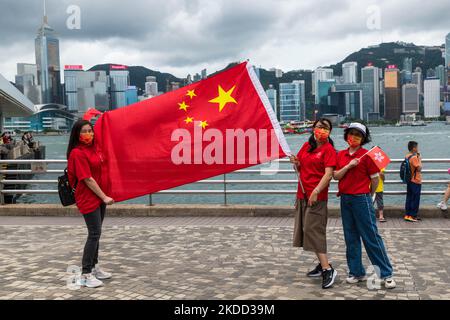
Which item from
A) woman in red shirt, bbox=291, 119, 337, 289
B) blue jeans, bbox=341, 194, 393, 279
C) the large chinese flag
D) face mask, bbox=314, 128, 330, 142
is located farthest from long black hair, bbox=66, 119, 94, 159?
blue jeans, bbox=341, 194, 393, 279

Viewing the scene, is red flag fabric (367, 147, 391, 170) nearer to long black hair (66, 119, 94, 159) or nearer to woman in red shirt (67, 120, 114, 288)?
woman in red shirt (67, 120, 114, 288)

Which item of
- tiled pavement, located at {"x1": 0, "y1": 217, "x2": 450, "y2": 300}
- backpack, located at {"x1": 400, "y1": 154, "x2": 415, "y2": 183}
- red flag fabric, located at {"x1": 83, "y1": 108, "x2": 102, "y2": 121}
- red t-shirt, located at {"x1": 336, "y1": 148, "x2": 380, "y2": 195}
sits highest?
red flag fabric, located at {"x1": 83, "y1": 108, "x2": 102, "y2": 121}

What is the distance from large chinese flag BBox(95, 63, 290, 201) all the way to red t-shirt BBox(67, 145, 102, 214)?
0.55 metres

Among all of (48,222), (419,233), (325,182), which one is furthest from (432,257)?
(48,222)

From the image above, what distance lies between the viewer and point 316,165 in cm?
559

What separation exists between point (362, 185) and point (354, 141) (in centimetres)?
46

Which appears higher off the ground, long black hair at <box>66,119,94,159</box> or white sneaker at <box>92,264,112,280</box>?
long black hair at <box>66,119,94,159</box>

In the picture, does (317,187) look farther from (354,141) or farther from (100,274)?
(100,274)

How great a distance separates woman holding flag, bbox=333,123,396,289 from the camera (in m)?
5.47

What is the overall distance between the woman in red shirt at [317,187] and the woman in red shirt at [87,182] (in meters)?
2.07

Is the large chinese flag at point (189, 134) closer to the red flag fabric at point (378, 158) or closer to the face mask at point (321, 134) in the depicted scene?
the face mask at point (321, 134)

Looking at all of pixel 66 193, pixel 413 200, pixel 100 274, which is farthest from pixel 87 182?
pixel 413 200
